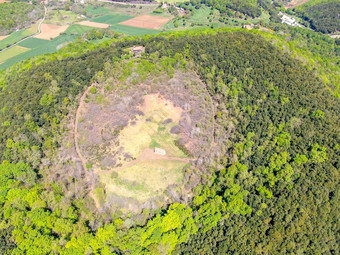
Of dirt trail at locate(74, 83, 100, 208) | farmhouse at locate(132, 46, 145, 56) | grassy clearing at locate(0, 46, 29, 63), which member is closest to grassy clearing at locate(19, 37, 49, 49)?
grassy clearing at locate(0, 46, 29, 63)

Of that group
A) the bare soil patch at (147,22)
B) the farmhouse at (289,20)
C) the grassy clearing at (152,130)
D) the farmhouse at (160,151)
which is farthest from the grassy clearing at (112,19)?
the farmhouse at (160,151)

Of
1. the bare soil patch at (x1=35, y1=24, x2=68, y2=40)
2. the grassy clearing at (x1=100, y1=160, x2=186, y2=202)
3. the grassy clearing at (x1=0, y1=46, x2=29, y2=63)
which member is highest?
the bare soil patch at (x1=35, y1=24, x2=68, y2=40)

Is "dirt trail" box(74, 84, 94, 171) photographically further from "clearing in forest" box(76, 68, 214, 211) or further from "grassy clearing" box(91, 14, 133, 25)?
"grassy clearing" box(91, 14, 133, 25)

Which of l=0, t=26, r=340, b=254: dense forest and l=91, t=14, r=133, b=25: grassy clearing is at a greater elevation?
l=91, t=14, r=133, b=25: grassy clearing

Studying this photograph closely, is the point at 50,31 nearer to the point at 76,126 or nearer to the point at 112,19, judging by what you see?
the point at 112,19

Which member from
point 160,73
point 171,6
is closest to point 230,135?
point 160,73

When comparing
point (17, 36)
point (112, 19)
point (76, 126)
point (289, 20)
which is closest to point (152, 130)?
point (76, 126)

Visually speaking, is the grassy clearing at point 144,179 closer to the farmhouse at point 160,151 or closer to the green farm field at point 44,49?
the farmhouse at point 160,151
